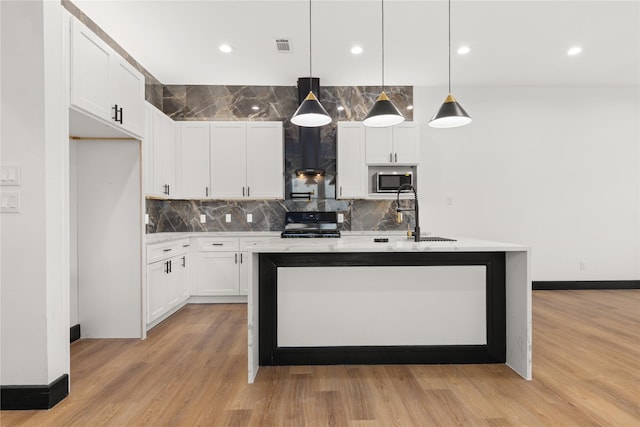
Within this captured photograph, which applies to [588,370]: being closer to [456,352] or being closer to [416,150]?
[456,352]

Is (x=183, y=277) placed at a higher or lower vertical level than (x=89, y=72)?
lower

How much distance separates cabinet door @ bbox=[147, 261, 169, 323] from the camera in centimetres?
351

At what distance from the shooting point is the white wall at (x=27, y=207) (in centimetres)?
207

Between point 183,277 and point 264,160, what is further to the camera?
point 264,160

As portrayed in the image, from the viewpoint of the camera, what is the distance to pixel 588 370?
2.53 metres

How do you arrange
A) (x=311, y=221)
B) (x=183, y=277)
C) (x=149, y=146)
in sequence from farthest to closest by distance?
(x=311, y=221), (x=183, y=277), (x=149, y=146)

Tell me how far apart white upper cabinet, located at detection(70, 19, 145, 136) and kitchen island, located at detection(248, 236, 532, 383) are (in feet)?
5.55

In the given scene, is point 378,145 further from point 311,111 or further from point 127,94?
point 127,94

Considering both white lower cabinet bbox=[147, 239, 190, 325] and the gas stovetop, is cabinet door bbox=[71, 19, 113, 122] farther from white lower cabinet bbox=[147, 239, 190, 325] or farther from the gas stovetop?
the gas stovetop

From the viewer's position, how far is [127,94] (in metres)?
3.12

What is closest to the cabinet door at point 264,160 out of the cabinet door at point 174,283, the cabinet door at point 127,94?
the cabinet door at point 174,283

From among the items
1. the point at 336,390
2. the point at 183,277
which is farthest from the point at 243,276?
the point at 336,390


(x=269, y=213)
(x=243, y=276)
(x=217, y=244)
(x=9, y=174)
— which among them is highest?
(x=9, y=174)

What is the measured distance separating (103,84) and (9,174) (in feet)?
3.45
